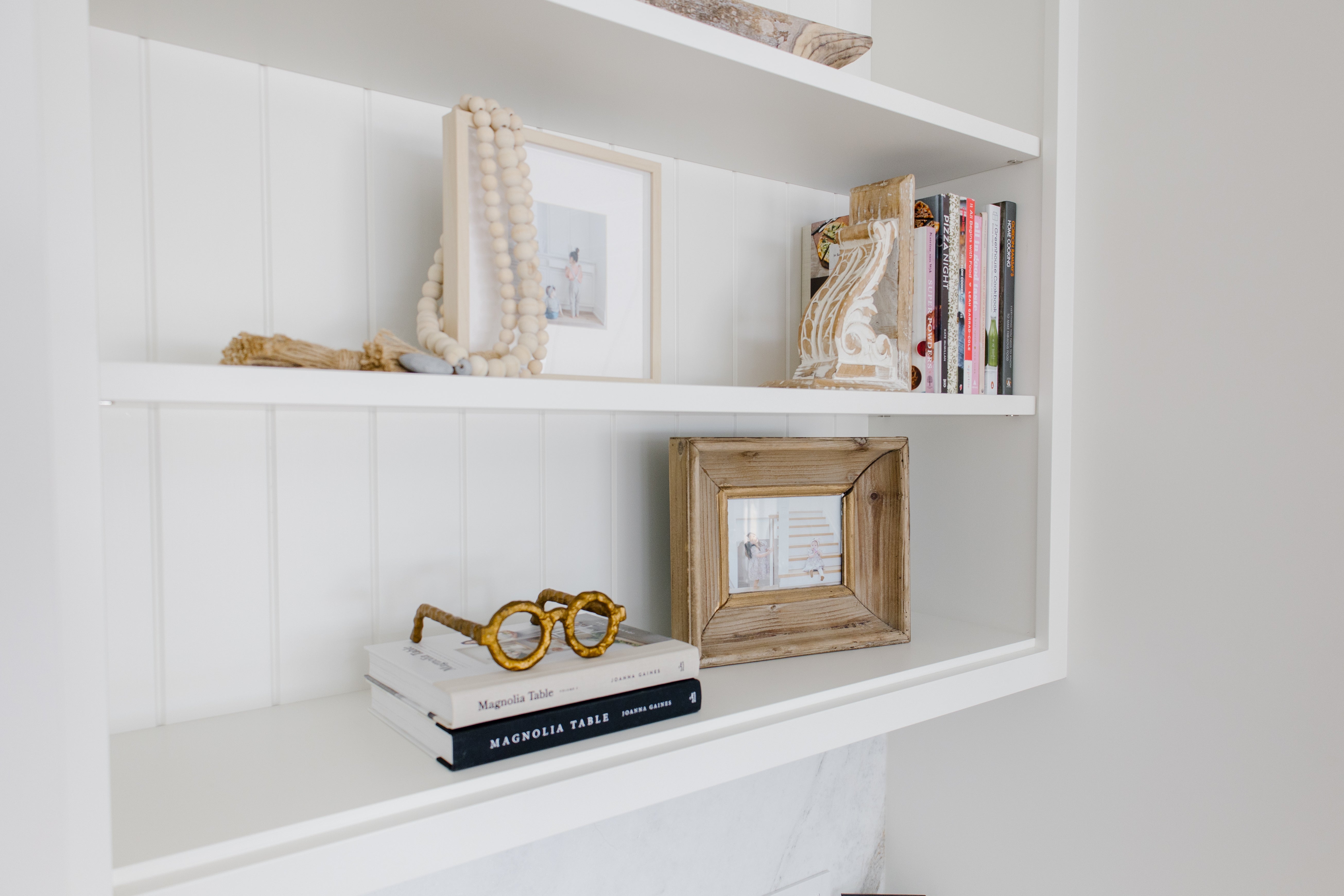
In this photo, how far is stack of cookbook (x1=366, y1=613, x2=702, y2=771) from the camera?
0.64 meters

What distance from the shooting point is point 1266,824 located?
35.4 inches

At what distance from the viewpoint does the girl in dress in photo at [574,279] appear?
2.68 feet

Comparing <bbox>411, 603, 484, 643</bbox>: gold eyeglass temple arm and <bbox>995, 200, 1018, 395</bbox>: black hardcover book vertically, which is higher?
<bbox>995, 200, 1018, 395</bbox>: black hardcover book

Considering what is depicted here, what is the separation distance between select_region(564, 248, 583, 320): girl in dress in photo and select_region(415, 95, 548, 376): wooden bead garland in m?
0.09

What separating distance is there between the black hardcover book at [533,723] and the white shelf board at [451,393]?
0.25 metres

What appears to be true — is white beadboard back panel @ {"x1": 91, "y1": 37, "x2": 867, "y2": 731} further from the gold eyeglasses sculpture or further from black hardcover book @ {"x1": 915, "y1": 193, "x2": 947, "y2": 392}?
black hardcover book @ {"x1": 915, "y1": 193, "x2": 947, "y2": 392}

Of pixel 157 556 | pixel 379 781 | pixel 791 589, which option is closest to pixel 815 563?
pixel 791 589

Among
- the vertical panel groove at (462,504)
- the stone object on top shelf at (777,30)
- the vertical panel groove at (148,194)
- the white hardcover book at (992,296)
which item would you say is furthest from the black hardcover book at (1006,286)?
the vertical panel groove at (148,194)

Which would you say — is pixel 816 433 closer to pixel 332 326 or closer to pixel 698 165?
pixel 698 165

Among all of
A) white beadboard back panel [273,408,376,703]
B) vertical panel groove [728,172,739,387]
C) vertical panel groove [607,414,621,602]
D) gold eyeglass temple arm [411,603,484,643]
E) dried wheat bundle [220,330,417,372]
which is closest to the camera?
dried wheat bundle [220,330,417,372]

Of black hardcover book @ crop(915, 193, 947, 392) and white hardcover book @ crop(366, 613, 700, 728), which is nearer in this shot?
white hardcover book @ crop(366, 613, 700, 728)

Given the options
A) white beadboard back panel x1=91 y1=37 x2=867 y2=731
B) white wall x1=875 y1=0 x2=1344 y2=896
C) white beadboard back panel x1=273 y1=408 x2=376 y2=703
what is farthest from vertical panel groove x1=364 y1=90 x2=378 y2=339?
white wall x1=875 y1=0 x2=1344 y2=896

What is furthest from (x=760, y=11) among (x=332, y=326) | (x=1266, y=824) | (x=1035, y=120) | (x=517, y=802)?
(x=1266, y=824)

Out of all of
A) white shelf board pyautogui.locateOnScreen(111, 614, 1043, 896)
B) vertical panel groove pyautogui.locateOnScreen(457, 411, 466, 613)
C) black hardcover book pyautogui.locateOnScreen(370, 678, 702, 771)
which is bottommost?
white shelf board pyautogui.locateOnScreen(111, 614, 1043, 896)
